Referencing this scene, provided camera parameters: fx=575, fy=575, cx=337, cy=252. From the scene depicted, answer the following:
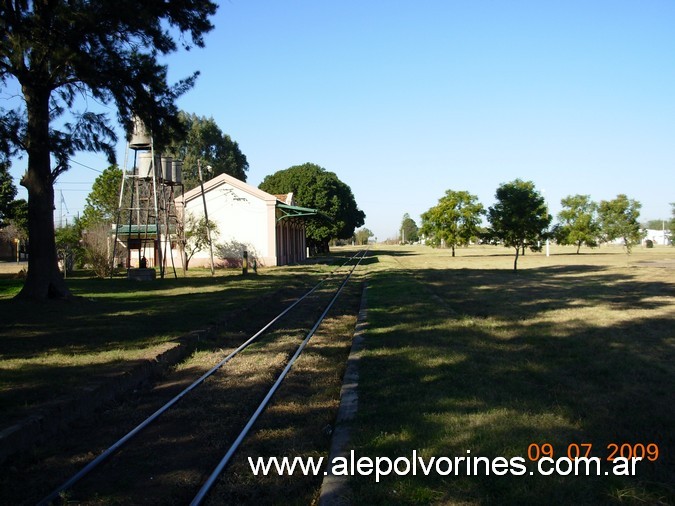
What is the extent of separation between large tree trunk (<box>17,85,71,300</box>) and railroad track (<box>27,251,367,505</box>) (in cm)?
826

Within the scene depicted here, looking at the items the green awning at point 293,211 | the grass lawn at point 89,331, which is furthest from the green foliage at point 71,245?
the green awning at point 293,211

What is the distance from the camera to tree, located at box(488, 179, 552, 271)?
33812mm

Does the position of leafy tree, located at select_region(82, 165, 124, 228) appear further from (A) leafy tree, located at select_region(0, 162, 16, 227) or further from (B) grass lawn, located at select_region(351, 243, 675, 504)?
(B) grass lawn, located at select_region(351, 243, 675, 504)

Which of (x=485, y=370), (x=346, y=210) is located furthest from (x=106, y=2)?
(x=346, y=210)

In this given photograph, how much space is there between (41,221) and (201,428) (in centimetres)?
1278

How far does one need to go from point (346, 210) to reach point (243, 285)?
45717mm

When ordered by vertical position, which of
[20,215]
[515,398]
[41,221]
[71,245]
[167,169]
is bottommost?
[515,398]

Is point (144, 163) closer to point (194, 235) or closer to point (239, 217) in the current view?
point (194, 235)

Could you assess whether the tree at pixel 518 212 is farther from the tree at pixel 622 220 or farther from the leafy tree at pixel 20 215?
the leafy tree at pixel 20 215

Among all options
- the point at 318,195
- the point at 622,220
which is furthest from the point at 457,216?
the point at 622,220

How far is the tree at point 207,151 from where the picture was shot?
79125mm

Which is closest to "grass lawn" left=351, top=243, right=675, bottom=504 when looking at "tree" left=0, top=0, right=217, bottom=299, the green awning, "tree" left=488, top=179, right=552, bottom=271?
"tree" left=0, top=0, right=217, bottom=299

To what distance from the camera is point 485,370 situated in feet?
25.9

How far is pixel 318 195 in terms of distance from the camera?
66.2m
